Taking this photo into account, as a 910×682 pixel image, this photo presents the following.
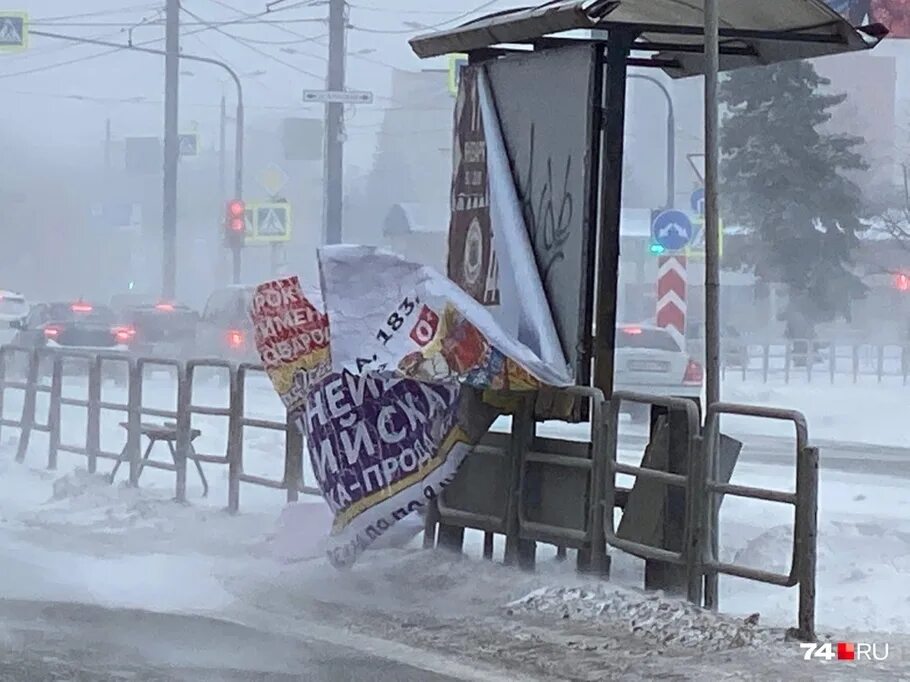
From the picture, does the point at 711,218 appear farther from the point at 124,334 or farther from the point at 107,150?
the point at 107,150

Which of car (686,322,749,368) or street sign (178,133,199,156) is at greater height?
street sign (178,133,199,156)

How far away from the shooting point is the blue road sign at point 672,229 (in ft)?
80.0

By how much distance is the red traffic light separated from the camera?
39.1 metres

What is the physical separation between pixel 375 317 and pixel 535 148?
61.5 inches

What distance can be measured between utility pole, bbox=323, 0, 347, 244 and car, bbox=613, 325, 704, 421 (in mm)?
4738

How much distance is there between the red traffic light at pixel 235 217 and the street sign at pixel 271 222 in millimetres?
1258

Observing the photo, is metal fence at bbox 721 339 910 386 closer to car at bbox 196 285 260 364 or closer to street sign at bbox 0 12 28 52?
car at bbox 196 285 260 364

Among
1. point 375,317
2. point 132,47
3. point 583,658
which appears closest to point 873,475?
point 375,317

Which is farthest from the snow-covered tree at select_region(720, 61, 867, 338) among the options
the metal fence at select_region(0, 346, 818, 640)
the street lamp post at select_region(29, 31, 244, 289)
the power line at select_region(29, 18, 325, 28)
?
the metal fence at select_region(0, 346, 818, 640)

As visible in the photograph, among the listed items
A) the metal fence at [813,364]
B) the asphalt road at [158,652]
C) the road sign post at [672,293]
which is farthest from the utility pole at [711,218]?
the metal fence at [813,364]

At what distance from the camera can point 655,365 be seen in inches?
1017
